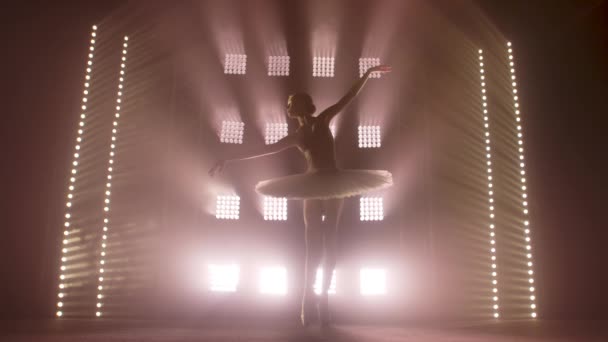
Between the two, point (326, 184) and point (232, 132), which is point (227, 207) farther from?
point (326, 184)

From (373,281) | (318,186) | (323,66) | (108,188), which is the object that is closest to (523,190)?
(373,281)

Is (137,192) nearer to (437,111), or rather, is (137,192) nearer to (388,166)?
(388,166)

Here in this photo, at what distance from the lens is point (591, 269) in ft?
15.9

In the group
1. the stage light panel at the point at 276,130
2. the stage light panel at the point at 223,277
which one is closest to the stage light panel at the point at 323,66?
the stage light panel at the point at 276,130

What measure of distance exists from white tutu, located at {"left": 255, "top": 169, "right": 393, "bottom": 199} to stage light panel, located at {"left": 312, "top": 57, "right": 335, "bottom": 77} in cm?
207

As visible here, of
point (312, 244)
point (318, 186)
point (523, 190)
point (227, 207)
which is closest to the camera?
point (318, 186)

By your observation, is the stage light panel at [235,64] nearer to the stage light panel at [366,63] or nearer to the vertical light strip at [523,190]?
the stage light panel at [366,63]

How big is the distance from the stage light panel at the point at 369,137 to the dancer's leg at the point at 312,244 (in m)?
1.71

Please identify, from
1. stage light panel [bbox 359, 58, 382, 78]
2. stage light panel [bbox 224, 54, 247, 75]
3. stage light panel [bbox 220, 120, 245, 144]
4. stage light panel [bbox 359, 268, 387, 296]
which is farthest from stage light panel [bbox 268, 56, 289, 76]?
stage light panel [bbox 359, 268, 387, 296]

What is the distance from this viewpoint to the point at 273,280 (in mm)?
4605

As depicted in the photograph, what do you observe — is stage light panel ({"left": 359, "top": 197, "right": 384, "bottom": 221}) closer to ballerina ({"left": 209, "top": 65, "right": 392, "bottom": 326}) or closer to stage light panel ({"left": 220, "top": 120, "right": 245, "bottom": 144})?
ballerina ({"left": 209, "top": 65, "right": 392, "bottom": 326})

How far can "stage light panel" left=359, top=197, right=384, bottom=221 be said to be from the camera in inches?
187

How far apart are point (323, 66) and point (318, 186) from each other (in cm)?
238

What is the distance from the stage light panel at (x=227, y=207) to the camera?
187 inches
